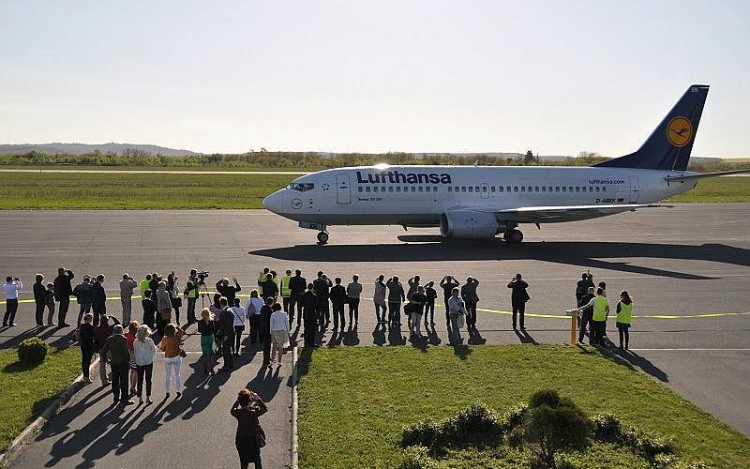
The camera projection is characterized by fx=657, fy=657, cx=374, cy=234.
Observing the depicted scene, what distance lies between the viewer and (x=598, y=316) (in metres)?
17.8

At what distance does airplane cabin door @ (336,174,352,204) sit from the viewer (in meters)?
37.0

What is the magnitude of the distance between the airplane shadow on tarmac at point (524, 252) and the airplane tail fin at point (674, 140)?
24.5 feet

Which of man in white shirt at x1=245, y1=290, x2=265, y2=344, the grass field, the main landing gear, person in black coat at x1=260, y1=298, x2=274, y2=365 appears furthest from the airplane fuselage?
the grass field

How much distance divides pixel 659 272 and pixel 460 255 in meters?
9.57

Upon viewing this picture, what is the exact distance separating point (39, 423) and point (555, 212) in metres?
30.9

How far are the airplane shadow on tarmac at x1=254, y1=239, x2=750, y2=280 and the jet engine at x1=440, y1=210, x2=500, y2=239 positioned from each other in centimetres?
77

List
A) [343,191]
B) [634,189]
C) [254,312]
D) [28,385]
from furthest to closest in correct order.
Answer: [634,189] → [343,191] → [254,312] → [28,385]

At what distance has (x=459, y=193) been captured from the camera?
128 feet

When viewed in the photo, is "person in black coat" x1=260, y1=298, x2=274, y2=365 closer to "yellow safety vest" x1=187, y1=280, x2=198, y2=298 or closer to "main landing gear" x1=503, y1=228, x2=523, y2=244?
"yellow safety vest" x1=187, y1=280, x2=198, y2=298

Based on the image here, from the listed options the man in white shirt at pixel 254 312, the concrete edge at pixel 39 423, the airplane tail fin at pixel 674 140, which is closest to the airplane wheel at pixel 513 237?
the airplane tail fin at pixel 674 140

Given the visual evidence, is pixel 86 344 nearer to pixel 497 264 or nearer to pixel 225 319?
pixel 225 319

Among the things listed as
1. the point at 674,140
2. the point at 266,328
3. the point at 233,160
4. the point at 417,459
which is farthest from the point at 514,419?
the point at 233,160

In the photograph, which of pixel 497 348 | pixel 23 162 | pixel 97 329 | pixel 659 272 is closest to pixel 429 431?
pixel 497 348

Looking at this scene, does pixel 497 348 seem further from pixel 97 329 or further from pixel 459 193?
pixel 459 193
